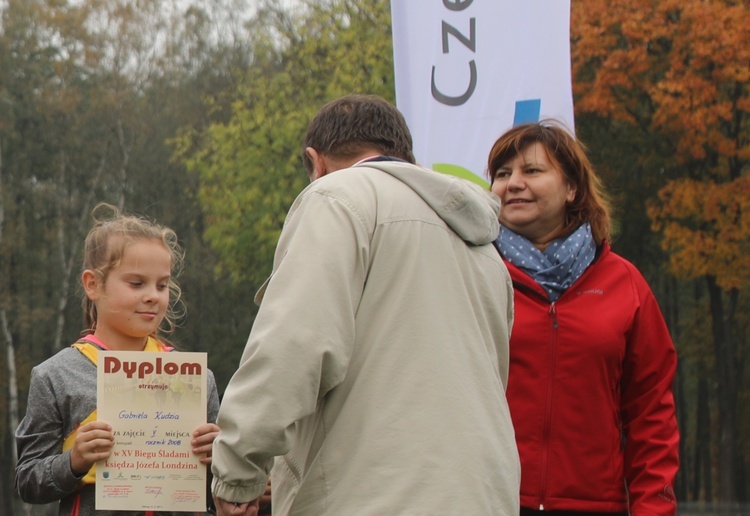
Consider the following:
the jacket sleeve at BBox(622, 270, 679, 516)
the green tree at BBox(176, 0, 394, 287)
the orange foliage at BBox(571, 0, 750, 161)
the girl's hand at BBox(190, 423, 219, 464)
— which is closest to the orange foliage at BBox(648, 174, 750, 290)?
the orange foliage at BBox(571, 0, 750, 161)

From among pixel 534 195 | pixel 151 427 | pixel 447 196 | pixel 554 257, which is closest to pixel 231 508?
pixel 151 427

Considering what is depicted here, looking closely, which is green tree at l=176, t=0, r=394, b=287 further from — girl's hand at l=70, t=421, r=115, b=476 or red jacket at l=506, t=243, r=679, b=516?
girl's hand at l=70, t=421, r=115, b=476

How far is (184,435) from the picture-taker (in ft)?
11.0

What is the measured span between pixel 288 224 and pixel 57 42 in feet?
96.6

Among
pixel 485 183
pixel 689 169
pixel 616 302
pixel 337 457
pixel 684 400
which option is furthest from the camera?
pixel 684 400

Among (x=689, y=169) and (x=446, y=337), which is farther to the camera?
(x=689, y=169)

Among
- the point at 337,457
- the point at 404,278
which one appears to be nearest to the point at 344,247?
the point at 404,278

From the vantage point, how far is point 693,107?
2111 centimetres

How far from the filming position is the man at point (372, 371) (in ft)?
8.75

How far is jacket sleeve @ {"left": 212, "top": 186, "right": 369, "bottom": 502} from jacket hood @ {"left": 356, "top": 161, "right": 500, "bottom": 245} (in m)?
0.21

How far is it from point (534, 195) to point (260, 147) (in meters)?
21.8

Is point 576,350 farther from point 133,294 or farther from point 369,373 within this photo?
point 133,294

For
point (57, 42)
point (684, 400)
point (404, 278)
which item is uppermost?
point (57, 42)

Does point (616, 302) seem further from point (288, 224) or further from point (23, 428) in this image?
point (23, 428)
